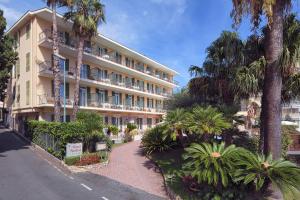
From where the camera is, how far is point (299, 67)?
14641 mm

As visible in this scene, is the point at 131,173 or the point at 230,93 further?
the point at 230,93

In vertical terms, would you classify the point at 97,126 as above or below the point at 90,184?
above

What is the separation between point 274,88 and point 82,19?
19.5 m

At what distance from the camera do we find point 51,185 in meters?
14.1

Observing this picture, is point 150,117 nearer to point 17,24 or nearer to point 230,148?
point 17,24

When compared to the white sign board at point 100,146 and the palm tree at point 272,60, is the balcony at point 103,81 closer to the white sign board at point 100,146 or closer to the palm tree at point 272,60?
the white sign board at point 100,146

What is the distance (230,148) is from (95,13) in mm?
20953

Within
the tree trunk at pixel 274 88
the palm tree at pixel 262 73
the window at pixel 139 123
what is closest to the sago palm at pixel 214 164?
the tree trunk at pixel 274 88

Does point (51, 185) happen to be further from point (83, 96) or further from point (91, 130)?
point (83, 96)

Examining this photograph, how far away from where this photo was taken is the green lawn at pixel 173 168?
12.8 m

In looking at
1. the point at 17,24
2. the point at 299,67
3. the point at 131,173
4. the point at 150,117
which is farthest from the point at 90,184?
the point at 150,117

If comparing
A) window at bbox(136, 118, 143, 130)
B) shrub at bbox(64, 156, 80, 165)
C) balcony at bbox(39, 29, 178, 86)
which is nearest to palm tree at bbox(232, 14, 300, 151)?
shrub at bbox(64, 156, 80, 165)

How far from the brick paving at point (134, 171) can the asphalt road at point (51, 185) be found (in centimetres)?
62

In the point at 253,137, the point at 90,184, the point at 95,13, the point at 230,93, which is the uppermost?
the point at 95,13
